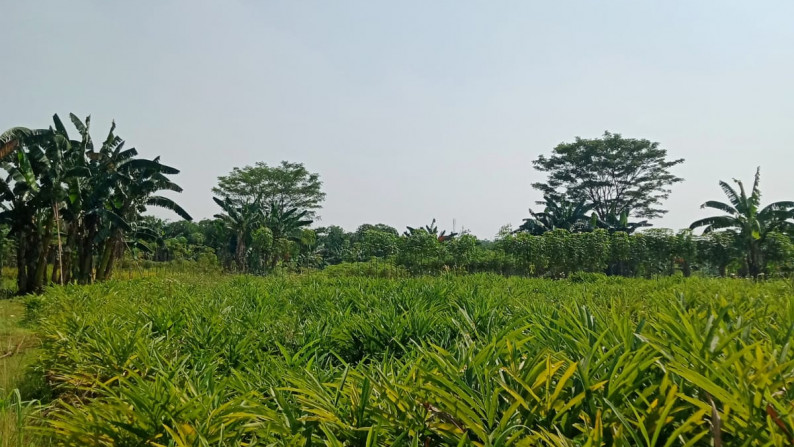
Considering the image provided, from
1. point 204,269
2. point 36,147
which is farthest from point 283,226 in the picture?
point 36,147

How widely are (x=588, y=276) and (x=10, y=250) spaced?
35.7 meters

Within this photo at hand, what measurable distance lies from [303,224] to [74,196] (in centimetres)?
1636

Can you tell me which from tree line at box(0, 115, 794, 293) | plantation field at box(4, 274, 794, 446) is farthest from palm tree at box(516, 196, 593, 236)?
plantation field at box(4, 274, 794, 446)

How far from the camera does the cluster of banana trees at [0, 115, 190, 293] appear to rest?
16.4 meters

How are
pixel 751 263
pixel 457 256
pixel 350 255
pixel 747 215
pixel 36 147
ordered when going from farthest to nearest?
1. pixel 350 255
2. pixel 457 256
3. pixel 751 263
4. pixel 747 215
5. pixel 36 147

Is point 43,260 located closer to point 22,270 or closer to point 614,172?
point 22,270

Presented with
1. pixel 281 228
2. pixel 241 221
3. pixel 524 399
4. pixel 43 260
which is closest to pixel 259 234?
pixel 241 221

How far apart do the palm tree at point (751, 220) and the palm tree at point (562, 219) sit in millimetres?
9269

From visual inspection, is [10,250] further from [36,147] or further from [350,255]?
[350,255]

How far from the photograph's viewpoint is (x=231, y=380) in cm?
260

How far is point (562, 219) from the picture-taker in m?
32.3

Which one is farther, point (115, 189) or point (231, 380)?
point (115, 189)

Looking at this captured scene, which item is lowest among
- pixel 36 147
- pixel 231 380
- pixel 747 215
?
pixel 231 380

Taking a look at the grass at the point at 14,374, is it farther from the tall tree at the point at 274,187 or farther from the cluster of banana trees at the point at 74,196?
the tall tree at the point at 274,187
